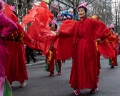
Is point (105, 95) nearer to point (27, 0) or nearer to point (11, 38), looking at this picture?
point (11, 38)

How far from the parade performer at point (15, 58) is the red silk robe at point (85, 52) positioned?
5.11 feet

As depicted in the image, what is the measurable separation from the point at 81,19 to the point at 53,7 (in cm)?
3862

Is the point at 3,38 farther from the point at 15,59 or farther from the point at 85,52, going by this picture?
the point at 15,59

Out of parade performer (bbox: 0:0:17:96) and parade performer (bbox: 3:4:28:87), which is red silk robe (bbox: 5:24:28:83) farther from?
parade performer (bbox: 0:0:17:96)

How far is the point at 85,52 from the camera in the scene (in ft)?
22.3

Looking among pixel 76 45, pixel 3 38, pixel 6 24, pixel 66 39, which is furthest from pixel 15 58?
pixel 6 24

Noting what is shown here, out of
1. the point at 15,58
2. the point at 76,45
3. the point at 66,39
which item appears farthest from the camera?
the point at 15,58

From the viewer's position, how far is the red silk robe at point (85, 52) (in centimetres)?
672

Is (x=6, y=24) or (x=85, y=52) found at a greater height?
(x=6, y=24)

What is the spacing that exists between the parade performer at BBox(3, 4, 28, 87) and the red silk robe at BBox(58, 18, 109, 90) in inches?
61.4

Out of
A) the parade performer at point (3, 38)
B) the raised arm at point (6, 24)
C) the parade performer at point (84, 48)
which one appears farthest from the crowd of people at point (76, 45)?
the raised arm at point (6, 24)

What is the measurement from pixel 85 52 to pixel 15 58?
1978 millimetres

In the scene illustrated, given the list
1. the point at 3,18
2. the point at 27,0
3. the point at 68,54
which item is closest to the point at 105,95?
the point at 68,54

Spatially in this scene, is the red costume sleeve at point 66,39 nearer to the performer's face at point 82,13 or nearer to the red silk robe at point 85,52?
the red silk robe at point 85,52
